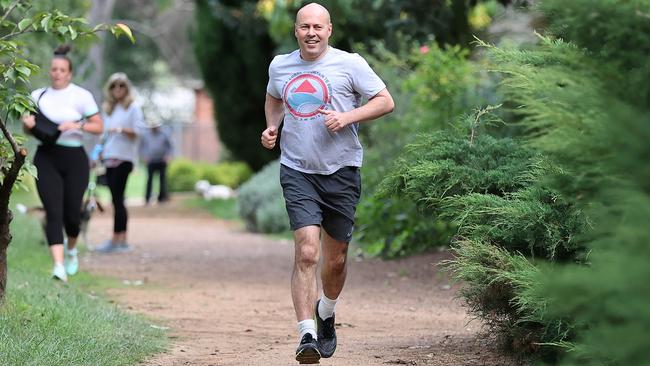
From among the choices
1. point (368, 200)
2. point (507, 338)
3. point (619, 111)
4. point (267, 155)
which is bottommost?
point (267, 155)

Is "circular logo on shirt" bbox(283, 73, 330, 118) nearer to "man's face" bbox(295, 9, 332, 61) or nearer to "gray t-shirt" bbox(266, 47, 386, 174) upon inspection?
"gray t-shirt" bbox(266, 47, 386, 174)

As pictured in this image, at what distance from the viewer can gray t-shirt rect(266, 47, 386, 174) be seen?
6230 millimetres

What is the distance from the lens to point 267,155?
26.8m

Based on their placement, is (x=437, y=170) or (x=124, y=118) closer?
(x=437, y=170)

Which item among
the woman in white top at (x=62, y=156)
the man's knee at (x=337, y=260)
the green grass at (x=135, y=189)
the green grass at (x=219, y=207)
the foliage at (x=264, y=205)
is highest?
the man's knee at (x=337, y=260)

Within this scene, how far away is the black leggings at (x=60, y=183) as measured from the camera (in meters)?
9.64

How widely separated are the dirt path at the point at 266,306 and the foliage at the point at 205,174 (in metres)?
14.7

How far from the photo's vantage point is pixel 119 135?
13344 millimetres

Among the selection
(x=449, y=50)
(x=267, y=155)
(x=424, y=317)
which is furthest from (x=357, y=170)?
(x=267, y=155)

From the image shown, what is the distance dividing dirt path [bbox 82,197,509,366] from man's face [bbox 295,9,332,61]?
5.53 feet

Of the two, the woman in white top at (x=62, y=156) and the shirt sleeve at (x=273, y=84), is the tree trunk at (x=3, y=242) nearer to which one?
the shirt sleeve at (x=273, y=84)

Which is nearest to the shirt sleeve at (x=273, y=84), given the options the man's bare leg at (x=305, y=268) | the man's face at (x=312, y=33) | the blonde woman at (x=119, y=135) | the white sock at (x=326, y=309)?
the man's face at (x=312, y=33)

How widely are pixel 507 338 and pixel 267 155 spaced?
20.9 metres

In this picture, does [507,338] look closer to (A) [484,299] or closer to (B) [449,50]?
(A) [484,299]
